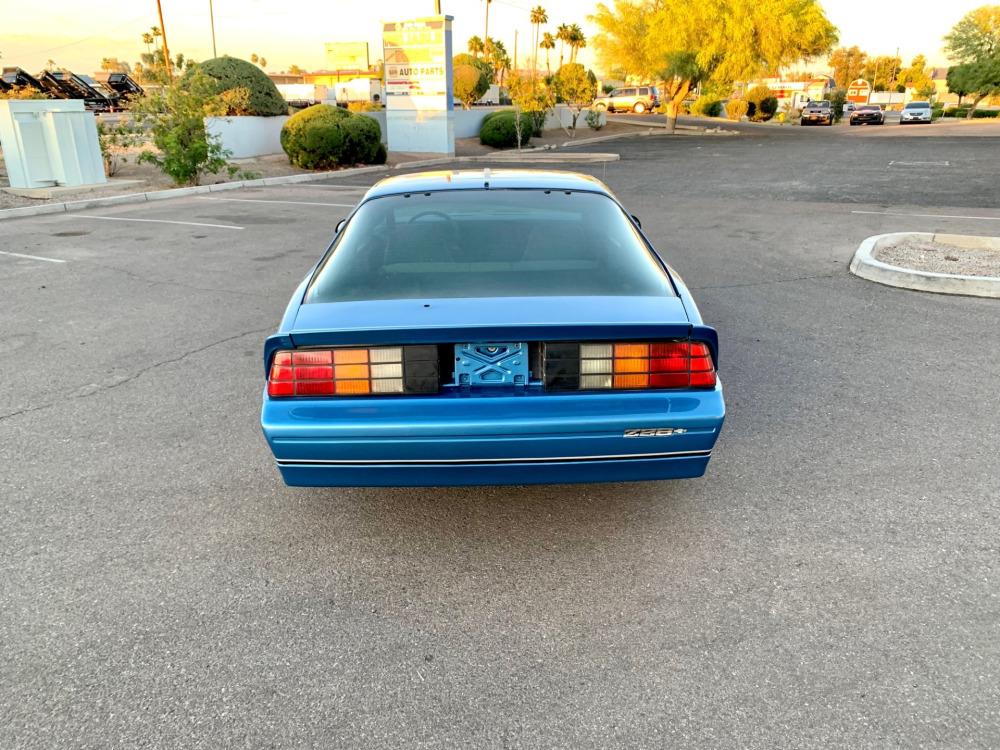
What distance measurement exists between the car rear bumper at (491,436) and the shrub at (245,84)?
20730 millimetres

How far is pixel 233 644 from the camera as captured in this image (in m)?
2.62

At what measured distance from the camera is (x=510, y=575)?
9.92ft

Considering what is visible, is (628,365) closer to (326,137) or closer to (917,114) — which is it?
(326,137)

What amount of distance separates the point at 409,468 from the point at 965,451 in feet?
10.2

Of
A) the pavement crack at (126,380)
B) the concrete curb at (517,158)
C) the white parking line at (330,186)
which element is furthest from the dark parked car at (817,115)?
the pavement crack at (126,380)

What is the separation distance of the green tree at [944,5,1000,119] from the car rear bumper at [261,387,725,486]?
2976 inches

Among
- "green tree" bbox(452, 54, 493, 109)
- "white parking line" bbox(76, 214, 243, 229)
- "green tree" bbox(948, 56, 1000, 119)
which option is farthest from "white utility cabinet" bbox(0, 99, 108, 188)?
"green tree" bbox(948, 56, 1000, 119)

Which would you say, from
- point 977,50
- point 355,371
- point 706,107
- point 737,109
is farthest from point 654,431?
point 977,50

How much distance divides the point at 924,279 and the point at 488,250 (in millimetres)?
5729

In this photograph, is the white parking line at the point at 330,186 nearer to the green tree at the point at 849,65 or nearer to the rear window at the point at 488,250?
the rear window at the point at 488,250

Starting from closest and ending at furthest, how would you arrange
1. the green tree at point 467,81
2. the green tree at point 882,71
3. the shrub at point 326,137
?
1. the shrub at point 326,137
2. the green tree at point 467,81
3. the green tree at point 882,71

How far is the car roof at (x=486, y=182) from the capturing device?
395cm

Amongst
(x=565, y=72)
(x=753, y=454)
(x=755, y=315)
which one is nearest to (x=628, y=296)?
(x=753, y=454)

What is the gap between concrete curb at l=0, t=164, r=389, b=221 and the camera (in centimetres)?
1357
